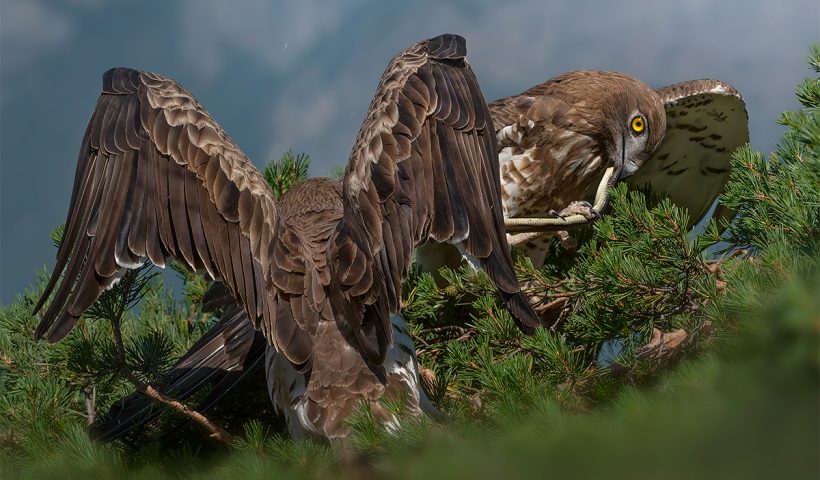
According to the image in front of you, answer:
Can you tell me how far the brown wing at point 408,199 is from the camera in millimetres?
3268

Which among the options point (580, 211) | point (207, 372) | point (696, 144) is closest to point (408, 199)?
point (207, 372)

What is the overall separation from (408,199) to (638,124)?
8.90ft

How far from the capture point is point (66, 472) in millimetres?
2295

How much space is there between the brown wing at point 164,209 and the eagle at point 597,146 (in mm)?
1374

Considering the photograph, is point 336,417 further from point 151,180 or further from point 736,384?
point 736,384

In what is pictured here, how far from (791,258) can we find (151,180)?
7.38ft

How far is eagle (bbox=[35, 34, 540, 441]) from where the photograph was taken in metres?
3.25

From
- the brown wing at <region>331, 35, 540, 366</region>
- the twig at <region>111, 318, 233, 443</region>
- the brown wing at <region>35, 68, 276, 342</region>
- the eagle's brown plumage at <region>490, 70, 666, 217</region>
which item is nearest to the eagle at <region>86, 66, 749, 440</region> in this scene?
the eagle's brown plumage at <region>490, 70, 666, 217</region>

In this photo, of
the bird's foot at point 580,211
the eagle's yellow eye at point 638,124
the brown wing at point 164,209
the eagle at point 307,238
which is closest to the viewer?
→ the eagle at point 307,238

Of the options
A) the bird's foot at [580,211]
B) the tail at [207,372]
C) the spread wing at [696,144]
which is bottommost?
the tail at [207,372]

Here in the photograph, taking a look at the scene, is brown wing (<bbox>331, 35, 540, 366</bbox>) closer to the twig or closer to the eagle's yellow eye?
the twig

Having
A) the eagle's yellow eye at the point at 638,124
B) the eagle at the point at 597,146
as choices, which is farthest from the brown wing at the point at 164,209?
the eagle's yellow eye at the point at 638,124

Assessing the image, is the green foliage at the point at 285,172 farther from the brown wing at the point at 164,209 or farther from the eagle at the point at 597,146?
the brown wing at the point at 164,209

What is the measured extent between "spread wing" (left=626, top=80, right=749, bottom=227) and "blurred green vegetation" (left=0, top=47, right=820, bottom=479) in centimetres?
146
